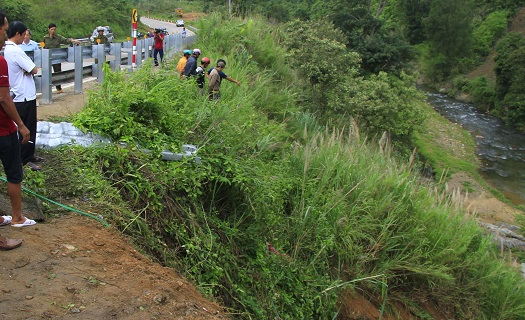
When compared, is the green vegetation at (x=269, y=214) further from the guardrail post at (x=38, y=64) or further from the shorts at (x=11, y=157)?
the guardrail post at (x=38, y=64)

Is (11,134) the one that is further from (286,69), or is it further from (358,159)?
(286,69)

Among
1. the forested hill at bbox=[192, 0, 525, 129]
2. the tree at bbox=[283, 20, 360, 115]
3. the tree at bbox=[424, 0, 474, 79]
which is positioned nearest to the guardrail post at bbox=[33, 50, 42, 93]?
the tree at bbox=[283, 20, 360, 115]

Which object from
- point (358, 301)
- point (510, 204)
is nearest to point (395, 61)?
point (510, 204)

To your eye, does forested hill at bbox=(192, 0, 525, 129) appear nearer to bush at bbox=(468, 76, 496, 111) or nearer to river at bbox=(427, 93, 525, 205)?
bush at bbox=(468, 76, 496, 111)

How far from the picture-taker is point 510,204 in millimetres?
25328

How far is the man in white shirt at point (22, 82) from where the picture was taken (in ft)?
15.9

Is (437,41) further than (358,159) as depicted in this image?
Yes

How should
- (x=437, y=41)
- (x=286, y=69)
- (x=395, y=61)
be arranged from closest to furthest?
(x=286, y=69) < (x=395, y=61) < (x=437, y=41)

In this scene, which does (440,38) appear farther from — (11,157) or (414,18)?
(11,157)

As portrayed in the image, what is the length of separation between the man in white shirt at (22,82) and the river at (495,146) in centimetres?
2662

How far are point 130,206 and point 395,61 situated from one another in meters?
37.3

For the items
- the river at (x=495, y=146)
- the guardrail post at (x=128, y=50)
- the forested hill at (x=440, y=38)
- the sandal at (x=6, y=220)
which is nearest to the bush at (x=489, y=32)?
the forested hill at (x=440, y=38)

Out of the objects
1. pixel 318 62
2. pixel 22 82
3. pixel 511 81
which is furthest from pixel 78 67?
pixel 511 81

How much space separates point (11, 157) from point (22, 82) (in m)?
1.46
